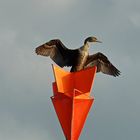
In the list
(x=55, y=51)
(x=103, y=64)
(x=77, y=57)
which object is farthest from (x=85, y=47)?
(x=103, y=64)

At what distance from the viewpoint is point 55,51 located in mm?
34719

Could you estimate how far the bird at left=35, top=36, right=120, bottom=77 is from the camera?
109 ft

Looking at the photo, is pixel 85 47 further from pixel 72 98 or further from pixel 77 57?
pixel 72 98

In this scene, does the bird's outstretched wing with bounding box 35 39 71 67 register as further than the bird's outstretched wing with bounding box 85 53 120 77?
No

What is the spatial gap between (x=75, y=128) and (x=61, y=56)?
431cm

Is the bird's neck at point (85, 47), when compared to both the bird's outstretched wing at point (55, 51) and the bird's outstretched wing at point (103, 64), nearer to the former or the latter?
the bird's outstretched wing at point (103, 64)

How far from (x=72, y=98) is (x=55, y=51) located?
3.98 m

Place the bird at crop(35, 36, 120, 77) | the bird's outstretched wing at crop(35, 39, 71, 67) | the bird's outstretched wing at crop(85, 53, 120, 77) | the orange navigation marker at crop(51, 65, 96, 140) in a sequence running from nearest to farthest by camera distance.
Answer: the orange navigation marker at crop(51, 65, 96, 140) < the bird at crop(35, 36, 120, 77) < the bird's outstretched wing at crop(35, 39, 71, 67) < the bird's outstretched wing at crop(85, 53, 120, 77)

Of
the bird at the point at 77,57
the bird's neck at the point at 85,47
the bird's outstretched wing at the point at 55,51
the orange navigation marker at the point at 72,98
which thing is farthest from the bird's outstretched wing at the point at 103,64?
the orange navigation marker at the point at 72,98

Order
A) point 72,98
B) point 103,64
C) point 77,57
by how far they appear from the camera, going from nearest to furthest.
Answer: point 72,98, point 77,57, point 103,64

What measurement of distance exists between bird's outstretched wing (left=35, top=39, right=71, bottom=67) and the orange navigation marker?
7.67 ft

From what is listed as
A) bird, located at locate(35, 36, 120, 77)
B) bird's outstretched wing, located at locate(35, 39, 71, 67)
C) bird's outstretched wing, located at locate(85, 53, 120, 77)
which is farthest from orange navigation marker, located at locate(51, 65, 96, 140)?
bird's outstretched wing, located at locate(85, 53, 120, 77)

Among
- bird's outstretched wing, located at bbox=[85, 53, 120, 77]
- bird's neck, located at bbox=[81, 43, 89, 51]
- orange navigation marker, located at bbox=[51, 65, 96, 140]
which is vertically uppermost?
bird's neck, located at bbox=[81, 43, 89, 51]

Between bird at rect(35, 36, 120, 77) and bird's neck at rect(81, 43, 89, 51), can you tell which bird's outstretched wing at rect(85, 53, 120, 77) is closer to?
bird at rect(35, 36, 120, 77)
